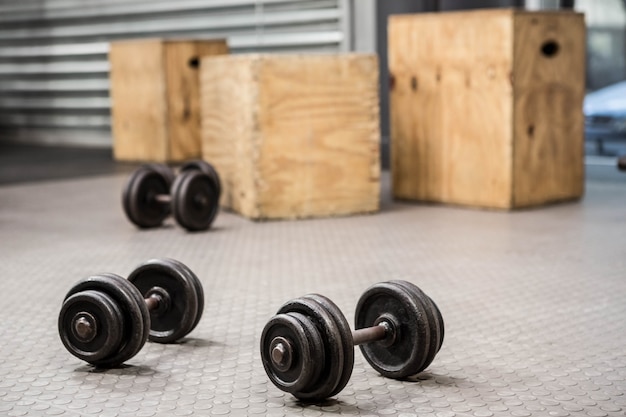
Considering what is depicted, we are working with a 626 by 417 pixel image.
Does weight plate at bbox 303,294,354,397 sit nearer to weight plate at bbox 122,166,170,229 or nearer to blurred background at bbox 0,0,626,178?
weight plate at bbox 122,166,170,229

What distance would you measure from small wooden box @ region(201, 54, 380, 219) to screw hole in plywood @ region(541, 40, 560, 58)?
83 centimetres

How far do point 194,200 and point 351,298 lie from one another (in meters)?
1.44

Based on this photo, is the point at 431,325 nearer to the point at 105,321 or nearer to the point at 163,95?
the point at 105,321

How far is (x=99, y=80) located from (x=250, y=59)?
15.1 feet

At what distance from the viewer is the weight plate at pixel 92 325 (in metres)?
2.35

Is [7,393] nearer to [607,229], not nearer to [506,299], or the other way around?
[506,299]

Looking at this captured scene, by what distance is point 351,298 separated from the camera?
3.14 m

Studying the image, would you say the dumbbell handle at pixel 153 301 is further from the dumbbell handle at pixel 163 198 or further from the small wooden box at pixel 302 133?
the small wooden box at pixel 302 133

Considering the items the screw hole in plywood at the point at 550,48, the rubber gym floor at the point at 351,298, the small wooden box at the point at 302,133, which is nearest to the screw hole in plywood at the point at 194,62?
the rubber gym floor at the point at 351,298

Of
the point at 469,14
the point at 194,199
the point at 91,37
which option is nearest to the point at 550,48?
the point at 469,14

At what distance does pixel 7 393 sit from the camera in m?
2.26

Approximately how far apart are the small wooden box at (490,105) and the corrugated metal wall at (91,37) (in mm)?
2251

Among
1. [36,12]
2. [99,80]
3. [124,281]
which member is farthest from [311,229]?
[36,12]

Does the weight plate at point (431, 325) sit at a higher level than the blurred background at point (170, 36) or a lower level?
lower
